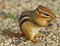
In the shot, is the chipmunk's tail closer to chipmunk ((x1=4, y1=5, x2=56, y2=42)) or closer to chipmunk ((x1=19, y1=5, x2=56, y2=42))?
chipmunk ((x1=4, y1=5, x2=56, y2=42))

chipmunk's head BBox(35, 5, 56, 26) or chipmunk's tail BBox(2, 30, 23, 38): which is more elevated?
chipmunk's head BBox(35, 5, 56, 26)

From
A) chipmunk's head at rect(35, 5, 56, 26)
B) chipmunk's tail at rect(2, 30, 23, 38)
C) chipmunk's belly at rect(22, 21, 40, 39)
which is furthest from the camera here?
chipmunk's tail at rect(2, 30, 23, 38)

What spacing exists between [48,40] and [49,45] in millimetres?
260

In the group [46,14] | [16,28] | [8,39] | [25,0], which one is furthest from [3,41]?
[25,0]

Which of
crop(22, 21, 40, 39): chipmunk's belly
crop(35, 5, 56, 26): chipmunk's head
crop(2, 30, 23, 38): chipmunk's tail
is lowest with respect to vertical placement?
crop(2, 30, 23, 38): chipmunk's tail

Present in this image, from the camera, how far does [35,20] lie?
6.78m

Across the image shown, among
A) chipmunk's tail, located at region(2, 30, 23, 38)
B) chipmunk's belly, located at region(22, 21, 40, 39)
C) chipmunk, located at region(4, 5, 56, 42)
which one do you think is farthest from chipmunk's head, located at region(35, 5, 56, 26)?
chipmunk's tail, located at region(2, 30, 23, 38)

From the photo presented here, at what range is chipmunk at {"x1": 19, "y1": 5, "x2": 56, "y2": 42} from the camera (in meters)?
6.67

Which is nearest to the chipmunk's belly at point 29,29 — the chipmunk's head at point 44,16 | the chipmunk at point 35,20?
the chipmunk at point 35,20

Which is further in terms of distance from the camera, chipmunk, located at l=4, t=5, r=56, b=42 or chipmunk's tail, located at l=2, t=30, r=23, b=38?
chipmunk's tail, located at l=2, t=30, r=23, b=38

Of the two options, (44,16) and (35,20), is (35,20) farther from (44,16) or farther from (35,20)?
(44,16)

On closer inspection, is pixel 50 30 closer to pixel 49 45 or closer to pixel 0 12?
pixel 49 45

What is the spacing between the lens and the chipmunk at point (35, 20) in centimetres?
667

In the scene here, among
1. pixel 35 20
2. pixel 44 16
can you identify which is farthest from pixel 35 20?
pixel 44 16
